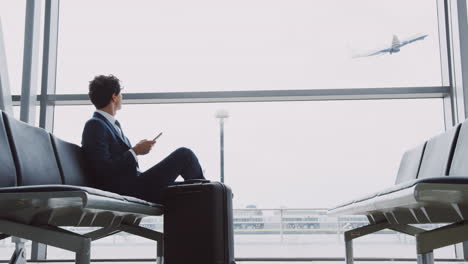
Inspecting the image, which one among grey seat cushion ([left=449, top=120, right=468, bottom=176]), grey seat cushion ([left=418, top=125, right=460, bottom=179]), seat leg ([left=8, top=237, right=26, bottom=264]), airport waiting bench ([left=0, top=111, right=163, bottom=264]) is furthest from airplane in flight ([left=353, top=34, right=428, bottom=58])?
seat leg ([left=8, top=237, right=26, bottom=264])

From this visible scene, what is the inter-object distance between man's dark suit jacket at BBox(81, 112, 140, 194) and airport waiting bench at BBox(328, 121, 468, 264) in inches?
40.3

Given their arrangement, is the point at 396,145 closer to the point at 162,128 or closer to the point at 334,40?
the point at 334,40

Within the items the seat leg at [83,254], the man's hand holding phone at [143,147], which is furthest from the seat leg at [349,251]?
the seat leg at [83,254]

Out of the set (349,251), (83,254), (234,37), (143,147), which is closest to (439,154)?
(349,251)

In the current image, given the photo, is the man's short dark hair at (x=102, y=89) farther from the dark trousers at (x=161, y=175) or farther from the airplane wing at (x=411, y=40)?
the airplane wing at (x=411, y=40)

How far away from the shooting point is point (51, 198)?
4.24ft

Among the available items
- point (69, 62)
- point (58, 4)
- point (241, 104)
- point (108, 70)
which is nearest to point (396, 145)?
point (241, 104)

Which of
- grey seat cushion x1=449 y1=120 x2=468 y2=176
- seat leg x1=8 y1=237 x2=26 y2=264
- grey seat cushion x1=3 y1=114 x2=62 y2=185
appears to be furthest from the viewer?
grey seat cushion x1=449 y1=120 x2=468 y2=176

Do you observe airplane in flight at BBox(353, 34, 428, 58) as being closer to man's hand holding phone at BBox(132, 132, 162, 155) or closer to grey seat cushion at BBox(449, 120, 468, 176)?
grey seat cushion at BBox(449, 120, 468, 176)

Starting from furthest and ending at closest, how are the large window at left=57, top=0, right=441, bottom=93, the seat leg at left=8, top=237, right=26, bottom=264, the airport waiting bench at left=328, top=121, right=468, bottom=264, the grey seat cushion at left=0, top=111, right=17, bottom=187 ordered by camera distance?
the large window at left=57, top=0, right=441, bottom=93 → the seat leg at left=8, top=237, right=26, bottom=264 → the grey seat cushion at left=0, top=111, right=17, bottom=187 → the airport waiting bench at left=328, top=121, right=468, bottom=264

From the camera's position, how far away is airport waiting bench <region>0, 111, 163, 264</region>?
52.0 inches

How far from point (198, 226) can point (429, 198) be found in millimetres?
1090

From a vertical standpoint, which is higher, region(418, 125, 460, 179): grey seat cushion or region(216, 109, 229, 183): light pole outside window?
Result: region(216, 109, 229, 183): light pole outside window

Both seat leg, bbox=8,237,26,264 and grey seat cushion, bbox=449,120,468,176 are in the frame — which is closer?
seat leg, bbox=8,237,26,264
